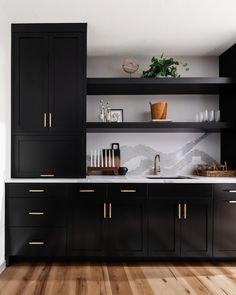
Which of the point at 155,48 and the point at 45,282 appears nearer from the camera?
the point at 45,282

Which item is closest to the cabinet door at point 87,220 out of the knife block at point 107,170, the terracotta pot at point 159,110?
the knife block at point 107,170

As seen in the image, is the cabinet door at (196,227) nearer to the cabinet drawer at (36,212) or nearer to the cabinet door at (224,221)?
the cabinet door at (224,221)

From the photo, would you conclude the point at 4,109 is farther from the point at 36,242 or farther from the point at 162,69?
the point at 162,69

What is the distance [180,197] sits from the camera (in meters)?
2.99

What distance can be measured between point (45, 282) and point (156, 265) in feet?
3.66

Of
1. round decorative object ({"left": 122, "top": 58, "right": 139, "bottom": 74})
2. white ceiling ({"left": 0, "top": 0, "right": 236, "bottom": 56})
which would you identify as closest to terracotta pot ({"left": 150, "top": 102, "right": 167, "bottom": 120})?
round decorative object ({"left": 122, "top": 58, "right": 139, "bottom": 74})

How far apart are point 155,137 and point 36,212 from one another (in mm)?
1708

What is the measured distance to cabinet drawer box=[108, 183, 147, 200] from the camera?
2.97 metres

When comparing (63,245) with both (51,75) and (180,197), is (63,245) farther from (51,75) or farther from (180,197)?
(51,75)

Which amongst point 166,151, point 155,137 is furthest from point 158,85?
point 166,151

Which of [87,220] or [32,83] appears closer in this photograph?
[87,220]

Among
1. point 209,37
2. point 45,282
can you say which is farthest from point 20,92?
point 209,37

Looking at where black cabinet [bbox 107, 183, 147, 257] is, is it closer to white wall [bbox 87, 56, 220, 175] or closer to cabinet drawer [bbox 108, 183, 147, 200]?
cabinet drawer [bbox 108, 183, 147, 200]

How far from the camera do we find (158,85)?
333 centimetres
